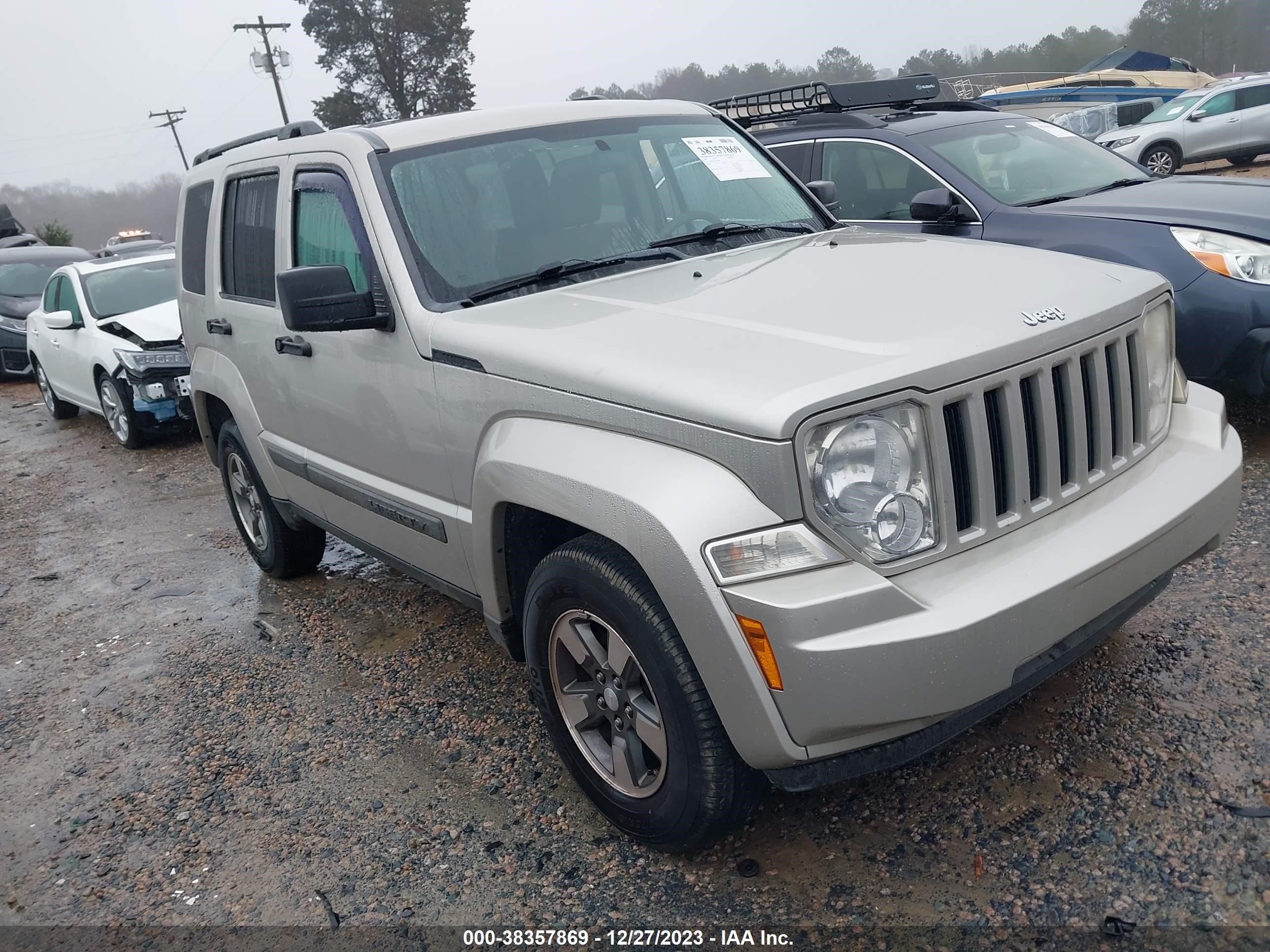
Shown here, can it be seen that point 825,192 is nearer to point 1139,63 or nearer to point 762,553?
point 762,553

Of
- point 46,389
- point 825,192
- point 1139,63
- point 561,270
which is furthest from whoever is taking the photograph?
point 1139,63

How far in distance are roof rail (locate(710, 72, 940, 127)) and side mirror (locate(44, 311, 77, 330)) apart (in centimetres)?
627

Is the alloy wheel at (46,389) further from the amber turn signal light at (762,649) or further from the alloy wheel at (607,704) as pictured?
the amber turn signal light at (762,649)

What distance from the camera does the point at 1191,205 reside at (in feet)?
16.7

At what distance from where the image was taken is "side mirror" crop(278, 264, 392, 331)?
9.87 ft

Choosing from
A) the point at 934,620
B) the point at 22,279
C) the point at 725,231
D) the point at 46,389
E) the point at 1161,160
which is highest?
the point at 22,279

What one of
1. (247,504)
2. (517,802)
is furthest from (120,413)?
(517,802)

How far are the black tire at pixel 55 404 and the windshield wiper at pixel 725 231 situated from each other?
9511 millimetres

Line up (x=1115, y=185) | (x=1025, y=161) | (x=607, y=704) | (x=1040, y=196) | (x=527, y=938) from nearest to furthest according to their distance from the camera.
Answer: (x=527, y=938)
(x=607, y=704)
(x=1040, y=196)
(x=1115, y=185)
(x=1025, y=161)

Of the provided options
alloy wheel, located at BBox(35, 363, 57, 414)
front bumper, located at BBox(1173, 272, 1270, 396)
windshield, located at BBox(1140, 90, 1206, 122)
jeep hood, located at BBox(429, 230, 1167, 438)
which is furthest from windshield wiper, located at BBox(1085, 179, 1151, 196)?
windshield, located at BBox(1140, 90, 1206, 122)

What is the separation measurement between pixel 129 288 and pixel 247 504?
555cm

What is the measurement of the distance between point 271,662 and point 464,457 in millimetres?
1867

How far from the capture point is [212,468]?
790cm

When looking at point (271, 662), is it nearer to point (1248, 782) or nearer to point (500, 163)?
point (500, 163)
